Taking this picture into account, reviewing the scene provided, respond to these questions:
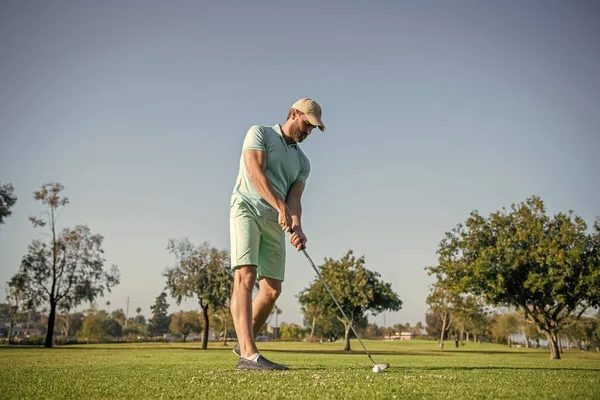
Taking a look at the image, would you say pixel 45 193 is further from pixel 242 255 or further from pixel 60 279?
pixel 242 255

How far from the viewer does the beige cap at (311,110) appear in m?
6.22

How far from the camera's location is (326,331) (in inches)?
4825

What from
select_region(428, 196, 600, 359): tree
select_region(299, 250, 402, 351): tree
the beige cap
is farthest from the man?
select_region(299, 250, 402, 351): tree

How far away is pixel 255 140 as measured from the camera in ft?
20.0

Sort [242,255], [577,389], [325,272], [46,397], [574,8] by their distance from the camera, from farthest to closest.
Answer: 1. [325,272]
2. [574,8]
3. [242,255]
4. [577,389]
5. [46,397]

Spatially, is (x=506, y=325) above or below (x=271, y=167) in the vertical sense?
below

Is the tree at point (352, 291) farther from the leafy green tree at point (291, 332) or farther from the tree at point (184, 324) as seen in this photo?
the leafy green tree at point (291, 332)

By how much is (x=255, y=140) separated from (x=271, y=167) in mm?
435

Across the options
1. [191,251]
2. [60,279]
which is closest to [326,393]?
[191,251]

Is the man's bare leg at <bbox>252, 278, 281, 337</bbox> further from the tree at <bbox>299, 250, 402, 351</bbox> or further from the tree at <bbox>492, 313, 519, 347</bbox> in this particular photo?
the tree at <bbox>492, 313, 519, 347</bbox>

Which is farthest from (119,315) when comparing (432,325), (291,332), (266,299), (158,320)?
(266,299)

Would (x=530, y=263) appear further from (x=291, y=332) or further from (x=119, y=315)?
(x=119, y=315)

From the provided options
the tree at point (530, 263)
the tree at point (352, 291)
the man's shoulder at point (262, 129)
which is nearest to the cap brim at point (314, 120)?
the man's shoulder at point (262, 129)

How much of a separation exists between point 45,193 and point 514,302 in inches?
1560
